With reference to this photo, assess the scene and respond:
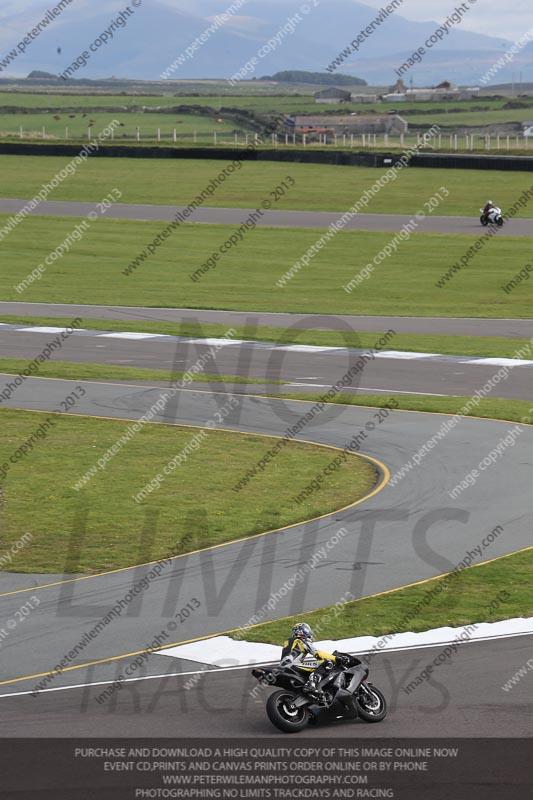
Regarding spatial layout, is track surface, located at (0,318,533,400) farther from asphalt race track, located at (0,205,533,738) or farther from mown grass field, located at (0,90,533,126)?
mown grass field, located at (0,90,533,126)

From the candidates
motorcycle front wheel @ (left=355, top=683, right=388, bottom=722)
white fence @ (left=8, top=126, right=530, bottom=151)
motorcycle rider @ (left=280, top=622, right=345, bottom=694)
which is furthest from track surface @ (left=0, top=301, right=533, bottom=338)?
white fence @ (left=8, top=126, right=530, bottom=151)

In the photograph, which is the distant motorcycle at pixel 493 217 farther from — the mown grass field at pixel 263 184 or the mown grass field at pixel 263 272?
the mown grass field at pixel 263 184

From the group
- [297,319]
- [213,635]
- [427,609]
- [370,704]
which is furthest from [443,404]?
[370,704]

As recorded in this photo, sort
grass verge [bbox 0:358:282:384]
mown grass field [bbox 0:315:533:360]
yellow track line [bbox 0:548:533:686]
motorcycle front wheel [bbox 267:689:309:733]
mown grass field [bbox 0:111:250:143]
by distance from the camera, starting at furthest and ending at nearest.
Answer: mown grass field [bbox 0:111:250:143]
mown grass field [bbox 0:315:533:360]
grass verge [bbox 0:358:282:384]
yellow track line [bbox 0:548:533:686]
motorcycle front wheel [bbox 267:689:309:733]

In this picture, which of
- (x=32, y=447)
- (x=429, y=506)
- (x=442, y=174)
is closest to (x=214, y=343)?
(x=32, y=447)

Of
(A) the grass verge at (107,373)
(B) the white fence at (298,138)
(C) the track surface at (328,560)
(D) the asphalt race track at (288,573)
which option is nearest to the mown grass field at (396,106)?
(B) the white fence at (298,138)
